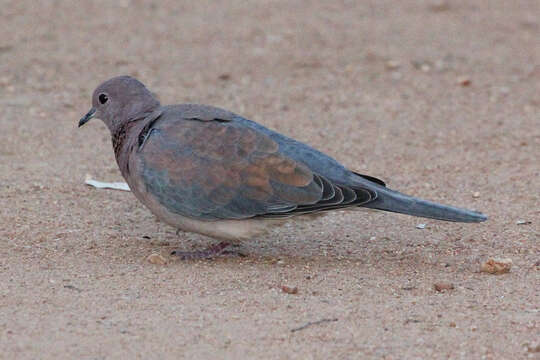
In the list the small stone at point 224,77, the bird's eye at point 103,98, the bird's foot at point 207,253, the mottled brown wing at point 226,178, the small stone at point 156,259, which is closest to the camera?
the mottled brown wing at point 226,178

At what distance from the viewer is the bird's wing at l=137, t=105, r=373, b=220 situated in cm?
510

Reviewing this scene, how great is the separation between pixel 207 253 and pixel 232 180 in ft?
1.65

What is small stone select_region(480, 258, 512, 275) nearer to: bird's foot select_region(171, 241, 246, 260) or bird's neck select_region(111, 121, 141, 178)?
bird's foot select_region(171, 241, 246, 260)

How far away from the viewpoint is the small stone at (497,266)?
16.7 feet

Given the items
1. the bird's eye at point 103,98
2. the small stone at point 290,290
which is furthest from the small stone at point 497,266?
the bird's eye at point 103,98

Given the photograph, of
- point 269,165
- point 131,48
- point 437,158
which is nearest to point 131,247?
point 269,165

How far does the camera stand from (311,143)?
24.8 ft

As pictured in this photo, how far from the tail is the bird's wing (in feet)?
0.26

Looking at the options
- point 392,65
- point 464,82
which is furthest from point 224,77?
point 464,82

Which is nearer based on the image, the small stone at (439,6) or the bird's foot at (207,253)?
the bird's foot at (207,253)

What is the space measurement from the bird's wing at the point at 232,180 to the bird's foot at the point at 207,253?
30 cm

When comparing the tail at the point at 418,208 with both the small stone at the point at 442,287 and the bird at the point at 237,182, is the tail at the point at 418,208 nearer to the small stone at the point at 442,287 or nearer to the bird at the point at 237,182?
the bird at the point at 237,182

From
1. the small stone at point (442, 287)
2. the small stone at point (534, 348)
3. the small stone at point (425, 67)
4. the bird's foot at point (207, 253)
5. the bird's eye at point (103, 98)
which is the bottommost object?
the bird's foot at point (207, 253)

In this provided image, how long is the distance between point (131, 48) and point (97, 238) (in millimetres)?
4337
